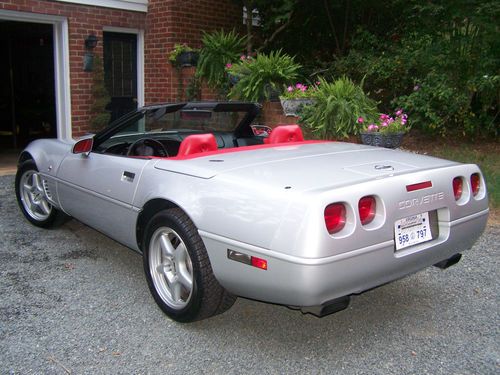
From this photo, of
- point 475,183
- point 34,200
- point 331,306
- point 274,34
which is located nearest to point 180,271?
point 331,306

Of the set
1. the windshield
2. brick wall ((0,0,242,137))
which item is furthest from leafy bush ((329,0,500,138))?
the windshield

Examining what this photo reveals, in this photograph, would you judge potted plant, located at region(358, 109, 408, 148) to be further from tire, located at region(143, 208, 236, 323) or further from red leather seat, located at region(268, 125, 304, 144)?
tire, located at region(143, 208, 236, 323)

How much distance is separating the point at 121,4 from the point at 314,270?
28.3 feet

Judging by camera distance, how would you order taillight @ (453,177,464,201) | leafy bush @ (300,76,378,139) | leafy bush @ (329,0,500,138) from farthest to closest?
leafy bush @ (329,0,500,138) → leafy bush @ (300,76,378,139) → taillight @ (453,177,464,201)

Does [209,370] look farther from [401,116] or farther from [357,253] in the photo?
[401,116]

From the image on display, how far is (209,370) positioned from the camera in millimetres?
2789

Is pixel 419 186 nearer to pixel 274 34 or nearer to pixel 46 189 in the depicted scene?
pixel 46 189

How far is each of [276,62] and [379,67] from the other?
1860 millimetres

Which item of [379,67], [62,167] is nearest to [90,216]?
[62,167]

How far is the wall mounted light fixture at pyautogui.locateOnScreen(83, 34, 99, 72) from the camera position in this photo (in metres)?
9.36

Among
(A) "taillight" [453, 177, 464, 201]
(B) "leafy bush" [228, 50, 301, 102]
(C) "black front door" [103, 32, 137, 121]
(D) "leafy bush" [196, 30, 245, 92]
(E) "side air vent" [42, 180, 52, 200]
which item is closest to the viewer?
(A) "taillight" [453, 177, 464, 201]

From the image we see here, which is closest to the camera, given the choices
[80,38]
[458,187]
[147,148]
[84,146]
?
[458,187]

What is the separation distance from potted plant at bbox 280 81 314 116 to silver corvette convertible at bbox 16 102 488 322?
3880 millimetres

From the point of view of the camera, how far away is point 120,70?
407 inches
